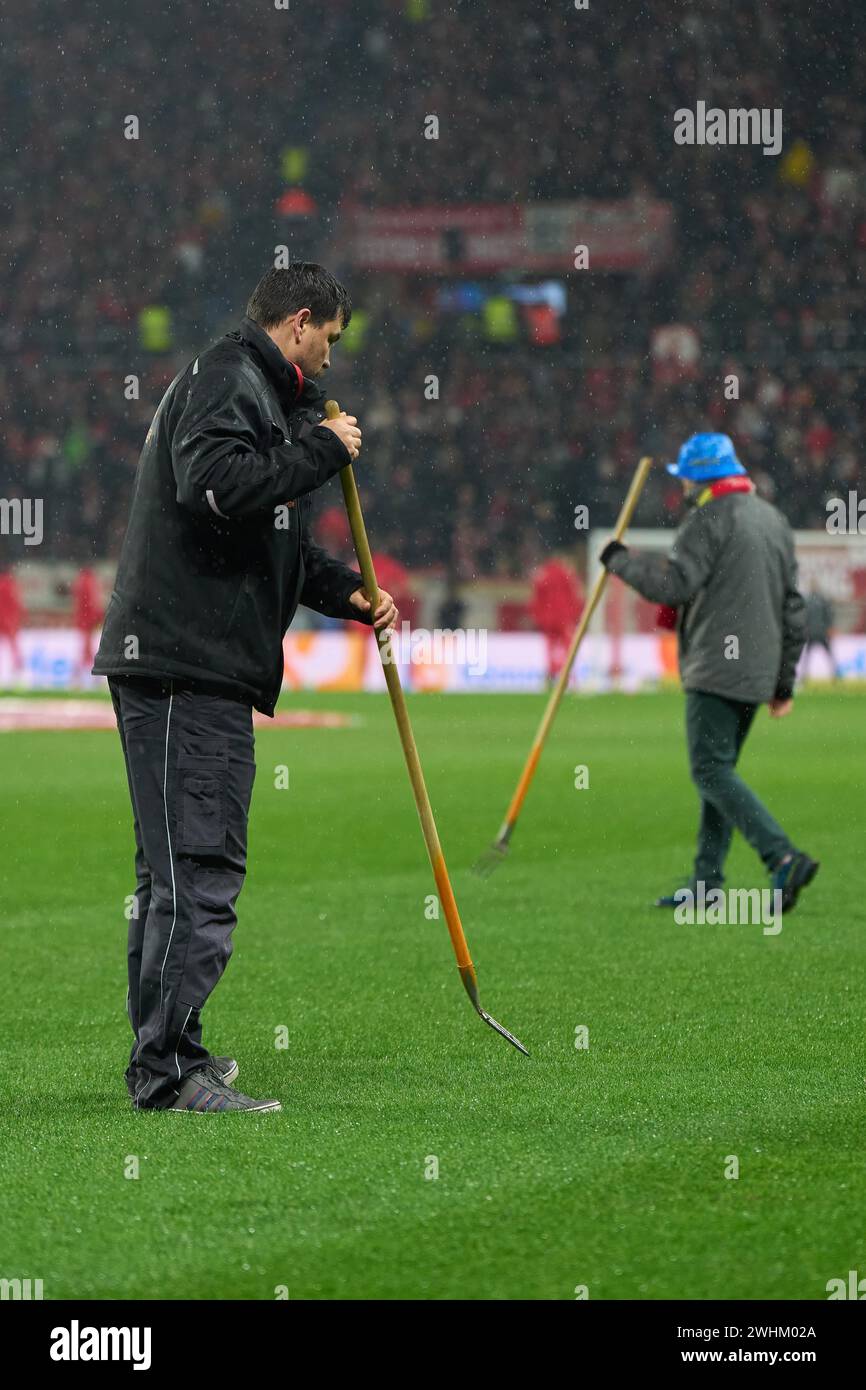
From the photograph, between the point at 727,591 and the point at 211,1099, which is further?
the point at 727,591

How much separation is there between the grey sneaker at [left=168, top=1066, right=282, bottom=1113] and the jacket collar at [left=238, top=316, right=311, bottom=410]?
1900mm

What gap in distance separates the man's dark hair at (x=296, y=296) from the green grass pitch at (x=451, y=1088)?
7.12ft

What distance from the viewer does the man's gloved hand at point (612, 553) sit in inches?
365

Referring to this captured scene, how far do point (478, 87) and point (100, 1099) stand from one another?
38648mm

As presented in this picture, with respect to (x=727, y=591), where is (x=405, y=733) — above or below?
below

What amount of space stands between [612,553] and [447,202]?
32814 millimetres

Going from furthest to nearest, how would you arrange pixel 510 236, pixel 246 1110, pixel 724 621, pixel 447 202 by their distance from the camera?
1. pixel 447 202
2. pixel 510 236
3. pixel 724 621
4. pixel 246 1110

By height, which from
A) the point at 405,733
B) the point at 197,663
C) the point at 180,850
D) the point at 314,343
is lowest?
the point at 180,850

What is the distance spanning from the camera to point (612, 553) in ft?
30.6

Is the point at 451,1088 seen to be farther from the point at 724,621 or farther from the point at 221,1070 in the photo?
the point at 724,621

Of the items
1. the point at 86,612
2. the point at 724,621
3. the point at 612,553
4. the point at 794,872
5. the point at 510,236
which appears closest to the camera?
the point at 794,872

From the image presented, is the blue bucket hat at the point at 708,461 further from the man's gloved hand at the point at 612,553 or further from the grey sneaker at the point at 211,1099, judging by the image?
the grey sneaker at the point at 211,1099

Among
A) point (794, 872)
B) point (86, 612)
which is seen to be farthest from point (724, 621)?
point (86, 612)

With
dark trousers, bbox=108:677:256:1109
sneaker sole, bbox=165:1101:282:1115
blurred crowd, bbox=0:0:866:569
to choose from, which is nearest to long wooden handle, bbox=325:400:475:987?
dark trousers, bbox=108:677:256:1109
